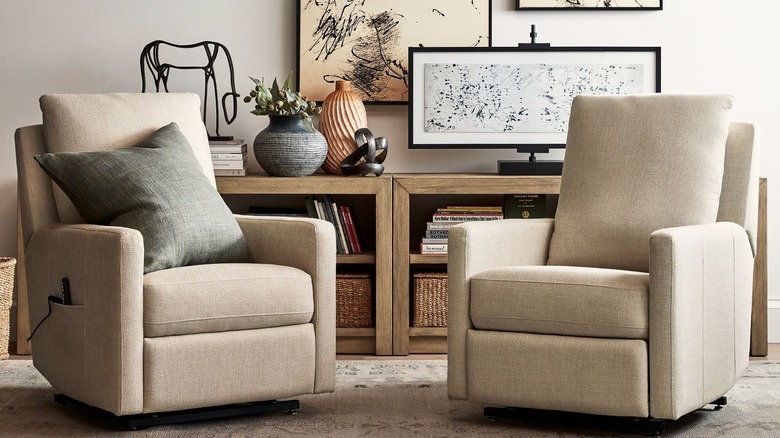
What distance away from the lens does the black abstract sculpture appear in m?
4.00

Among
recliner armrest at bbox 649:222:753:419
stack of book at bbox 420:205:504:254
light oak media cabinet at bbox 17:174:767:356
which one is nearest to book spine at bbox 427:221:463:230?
stack of book at bbox 420:205:504:254

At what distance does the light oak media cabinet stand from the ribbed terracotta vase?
153mm

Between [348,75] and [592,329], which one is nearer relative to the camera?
[592,329]

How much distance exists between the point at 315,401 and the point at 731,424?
1.22m

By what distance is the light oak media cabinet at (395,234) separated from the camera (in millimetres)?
3738

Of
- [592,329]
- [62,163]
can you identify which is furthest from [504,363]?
[62,163]

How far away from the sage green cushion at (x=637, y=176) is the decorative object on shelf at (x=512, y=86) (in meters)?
0.92

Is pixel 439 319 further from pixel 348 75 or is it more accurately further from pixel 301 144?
pixel 348 75

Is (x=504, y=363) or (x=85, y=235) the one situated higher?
(x=85, y=235)

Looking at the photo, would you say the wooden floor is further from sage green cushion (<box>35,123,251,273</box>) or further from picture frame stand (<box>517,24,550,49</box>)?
picture frame stand (<box>517,24,550,49</box>)

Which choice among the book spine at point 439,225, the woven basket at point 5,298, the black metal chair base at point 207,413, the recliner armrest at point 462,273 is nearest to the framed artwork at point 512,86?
the book spine at point 439,225

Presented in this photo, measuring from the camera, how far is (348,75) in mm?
4137

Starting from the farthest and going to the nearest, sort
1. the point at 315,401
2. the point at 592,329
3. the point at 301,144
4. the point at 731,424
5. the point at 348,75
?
the point at 348,75, the point at 301,144, the point at 315,401, the point at 731,424, the point at 592,329

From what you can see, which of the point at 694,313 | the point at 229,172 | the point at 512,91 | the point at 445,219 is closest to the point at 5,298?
the point at 229,172
